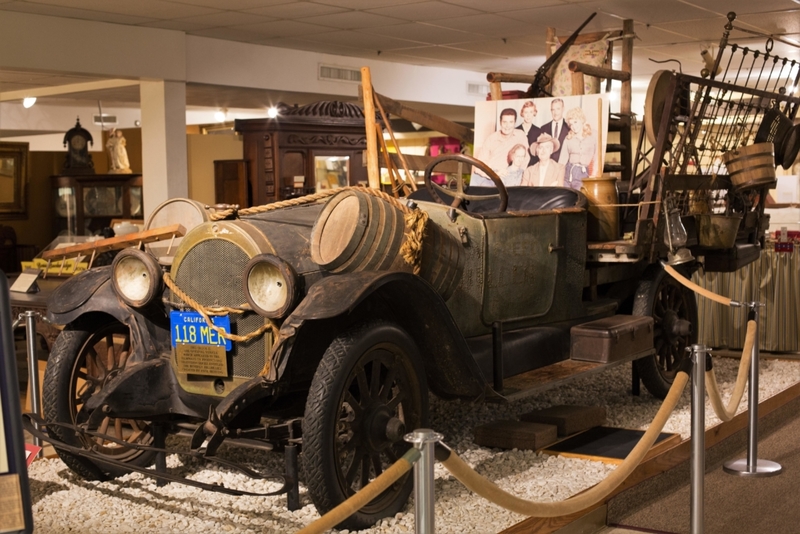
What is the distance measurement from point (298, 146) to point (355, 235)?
22.2 ft

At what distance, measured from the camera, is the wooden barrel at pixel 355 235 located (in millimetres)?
3396

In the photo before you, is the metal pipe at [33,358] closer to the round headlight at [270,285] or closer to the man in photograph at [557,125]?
the round headlight at [270,285]

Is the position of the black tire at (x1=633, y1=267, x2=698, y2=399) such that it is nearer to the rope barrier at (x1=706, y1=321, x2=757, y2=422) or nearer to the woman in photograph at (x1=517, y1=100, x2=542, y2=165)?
the woman in photograph at (x1=517, y1=100, x2=542, y2=165)

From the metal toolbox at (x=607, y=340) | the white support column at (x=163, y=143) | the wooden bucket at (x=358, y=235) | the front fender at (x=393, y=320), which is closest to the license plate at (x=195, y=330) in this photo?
the front fender at (x=393, y=320)

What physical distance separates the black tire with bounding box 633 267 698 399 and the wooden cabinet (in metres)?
4.93

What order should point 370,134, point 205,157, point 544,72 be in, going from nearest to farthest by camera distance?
1. point 370,134
2. point 544,72
3. point 205,157

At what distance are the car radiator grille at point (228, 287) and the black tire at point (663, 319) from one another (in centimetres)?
248

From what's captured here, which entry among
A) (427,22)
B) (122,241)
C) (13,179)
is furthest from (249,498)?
(13,179)

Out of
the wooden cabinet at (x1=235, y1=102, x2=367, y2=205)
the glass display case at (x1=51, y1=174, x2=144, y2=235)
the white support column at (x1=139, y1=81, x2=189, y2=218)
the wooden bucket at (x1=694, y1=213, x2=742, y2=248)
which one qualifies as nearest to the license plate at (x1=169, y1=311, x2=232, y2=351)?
the wooden bucket at (x1=694, y1=213, x2=742, y2=248)

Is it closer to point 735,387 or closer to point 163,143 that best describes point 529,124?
point 735,387

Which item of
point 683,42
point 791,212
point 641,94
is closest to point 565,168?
point 683,42

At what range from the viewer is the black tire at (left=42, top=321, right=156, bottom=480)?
Result: 3.76 m

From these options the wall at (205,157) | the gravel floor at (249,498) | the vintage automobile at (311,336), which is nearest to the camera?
the vintage automobile at (311,336)

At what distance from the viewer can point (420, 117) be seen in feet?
17.1
